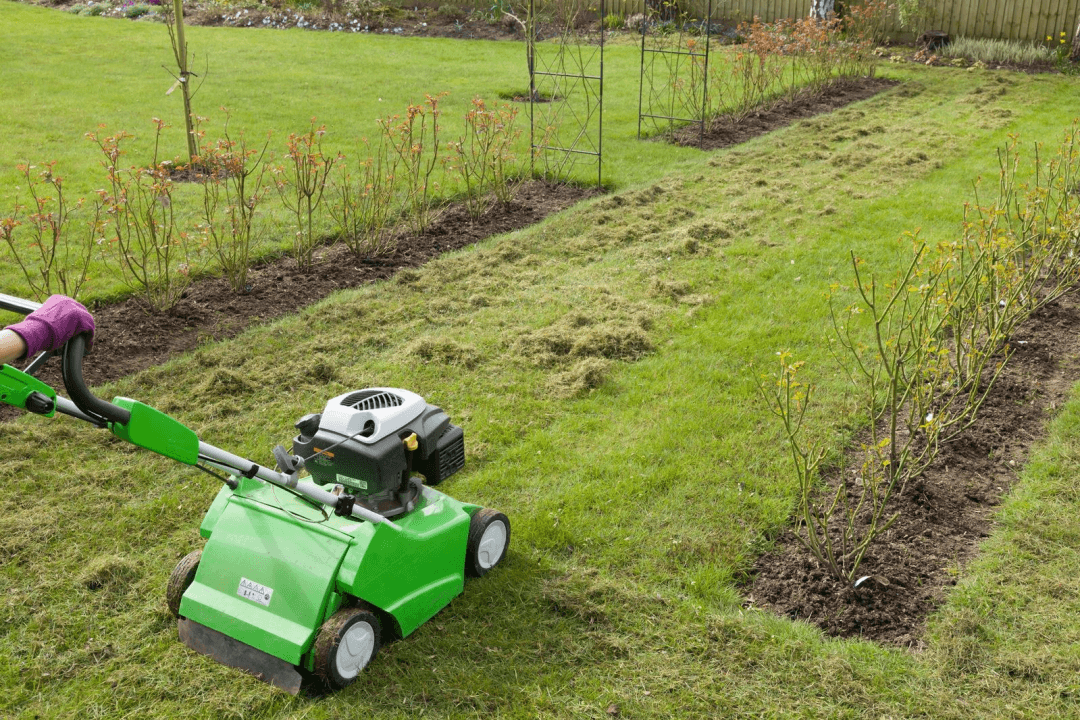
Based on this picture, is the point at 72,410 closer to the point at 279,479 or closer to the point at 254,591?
the point at 279,479

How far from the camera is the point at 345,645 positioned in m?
2.93

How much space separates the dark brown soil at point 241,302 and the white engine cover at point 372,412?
2438mm

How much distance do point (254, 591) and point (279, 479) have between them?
1.31 feet

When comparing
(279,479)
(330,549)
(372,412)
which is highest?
(372,412)

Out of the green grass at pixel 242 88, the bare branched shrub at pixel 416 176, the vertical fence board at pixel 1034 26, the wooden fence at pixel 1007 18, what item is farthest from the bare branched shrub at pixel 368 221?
the vertical fence board at pixel 1034 26

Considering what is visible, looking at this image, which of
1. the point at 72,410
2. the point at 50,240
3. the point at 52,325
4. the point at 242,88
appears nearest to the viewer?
the point at 52,325

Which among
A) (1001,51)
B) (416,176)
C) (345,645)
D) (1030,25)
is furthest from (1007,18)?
(345,645)

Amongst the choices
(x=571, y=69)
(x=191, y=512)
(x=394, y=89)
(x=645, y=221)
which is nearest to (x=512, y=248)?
(x=645, y=221)

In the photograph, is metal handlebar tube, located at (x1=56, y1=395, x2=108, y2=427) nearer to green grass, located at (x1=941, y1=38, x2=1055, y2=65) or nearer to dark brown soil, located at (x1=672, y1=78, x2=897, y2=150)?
dark brown soil, located at (x1=672, y1=78, x2=897, y2=150)

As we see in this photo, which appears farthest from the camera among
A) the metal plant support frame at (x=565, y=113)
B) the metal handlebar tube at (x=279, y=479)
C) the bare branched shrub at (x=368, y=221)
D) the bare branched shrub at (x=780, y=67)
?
the bare branched shrub at (x=780, y=67)

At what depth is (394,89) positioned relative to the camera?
1248cm

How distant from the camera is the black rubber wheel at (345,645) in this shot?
2861 millimetres

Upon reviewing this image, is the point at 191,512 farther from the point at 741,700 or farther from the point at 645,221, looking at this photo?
the point at 645,221

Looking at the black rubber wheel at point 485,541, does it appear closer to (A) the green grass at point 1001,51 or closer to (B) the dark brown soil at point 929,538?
(B) the dark brown soil at point 929,538
